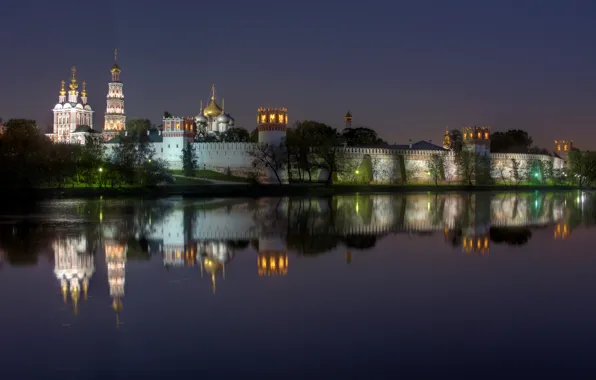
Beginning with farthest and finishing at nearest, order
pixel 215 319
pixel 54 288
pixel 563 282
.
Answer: pixel 563 282
pixel 54 288
pixel 215 319

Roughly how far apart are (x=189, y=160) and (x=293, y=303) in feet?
139

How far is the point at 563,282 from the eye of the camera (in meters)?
11.1

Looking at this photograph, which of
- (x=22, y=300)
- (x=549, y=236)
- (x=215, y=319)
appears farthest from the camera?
(x=549, y=236)

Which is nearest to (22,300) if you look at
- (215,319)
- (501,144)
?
(215,319)

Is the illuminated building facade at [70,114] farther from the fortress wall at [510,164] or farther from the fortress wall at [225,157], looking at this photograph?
the fortress wall at [510,164]

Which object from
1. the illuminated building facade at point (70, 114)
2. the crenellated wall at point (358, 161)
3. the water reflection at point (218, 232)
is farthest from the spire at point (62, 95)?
the water reflection at point (218, 232)

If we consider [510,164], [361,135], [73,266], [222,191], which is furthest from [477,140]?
[73,266]

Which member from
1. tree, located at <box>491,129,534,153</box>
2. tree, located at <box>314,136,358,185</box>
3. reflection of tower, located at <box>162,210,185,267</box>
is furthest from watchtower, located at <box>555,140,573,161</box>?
reflection of tower, located at <box>162,210,185,267</box>

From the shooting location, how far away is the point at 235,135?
202 feet

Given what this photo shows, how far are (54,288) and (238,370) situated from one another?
179 inches

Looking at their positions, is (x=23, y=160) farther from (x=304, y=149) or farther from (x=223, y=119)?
(x=223, y=119)

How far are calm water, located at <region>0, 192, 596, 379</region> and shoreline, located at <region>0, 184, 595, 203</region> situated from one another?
623 inches

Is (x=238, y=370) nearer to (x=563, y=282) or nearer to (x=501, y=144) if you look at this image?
(x=563, y=282)

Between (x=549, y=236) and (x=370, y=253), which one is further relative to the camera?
(x=549, y=236)
